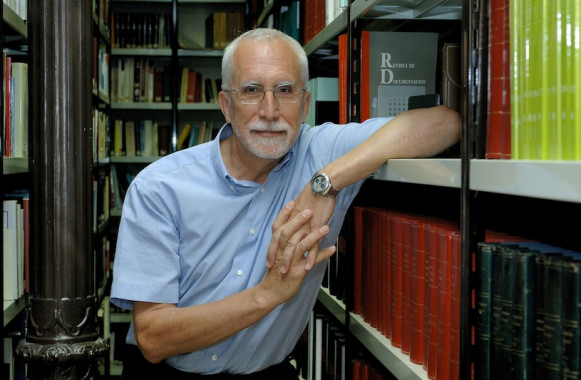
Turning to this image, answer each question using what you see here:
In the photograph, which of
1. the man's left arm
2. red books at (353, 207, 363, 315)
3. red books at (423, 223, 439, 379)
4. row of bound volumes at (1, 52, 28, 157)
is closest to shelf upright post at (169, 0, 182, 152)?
row of bound volumes at (1, 52, 28, 157)

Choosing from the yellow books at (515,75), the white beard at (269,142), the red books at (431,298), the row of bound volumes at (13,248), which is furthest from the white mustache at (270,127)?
the row of bound volumes at (13,248)

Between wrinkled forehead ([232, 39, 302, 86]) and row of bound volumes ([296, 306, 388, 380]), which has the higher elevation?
wrinkled forehead ([232, 39, 302, 86])

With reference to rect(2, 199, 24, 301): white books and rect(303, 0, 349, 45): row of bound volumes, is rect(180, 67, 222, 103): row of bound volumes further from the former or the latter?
rect(2, 199, 24, 301): white books

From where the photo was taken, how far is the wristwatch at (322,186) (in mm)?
1321

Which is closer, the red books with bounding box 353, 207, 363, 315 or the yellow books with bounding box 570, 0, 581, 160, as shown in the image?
the yellow books with bounding box 570, 0, 581, 160

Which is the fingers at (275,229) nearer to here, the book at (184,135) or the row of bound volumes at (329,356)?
the row of bound volumes at (329,356)

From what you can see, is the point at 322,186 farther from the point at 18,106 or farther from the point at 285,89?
the point at 18,106

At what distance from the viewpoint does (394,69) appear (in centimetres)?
165

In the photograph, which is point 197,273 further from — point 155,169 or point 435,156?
point 435,156

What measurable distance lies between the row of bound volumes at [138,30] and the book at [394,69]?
11.4 feet

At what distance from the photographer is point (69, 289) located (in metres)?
1.66

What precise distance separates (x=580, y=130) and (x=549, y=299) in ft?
0.67

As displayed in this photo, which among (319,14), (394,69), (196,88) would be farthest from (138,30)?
(394,69)

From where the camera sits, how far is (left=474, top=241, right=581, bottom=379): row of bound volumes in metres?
0.72
